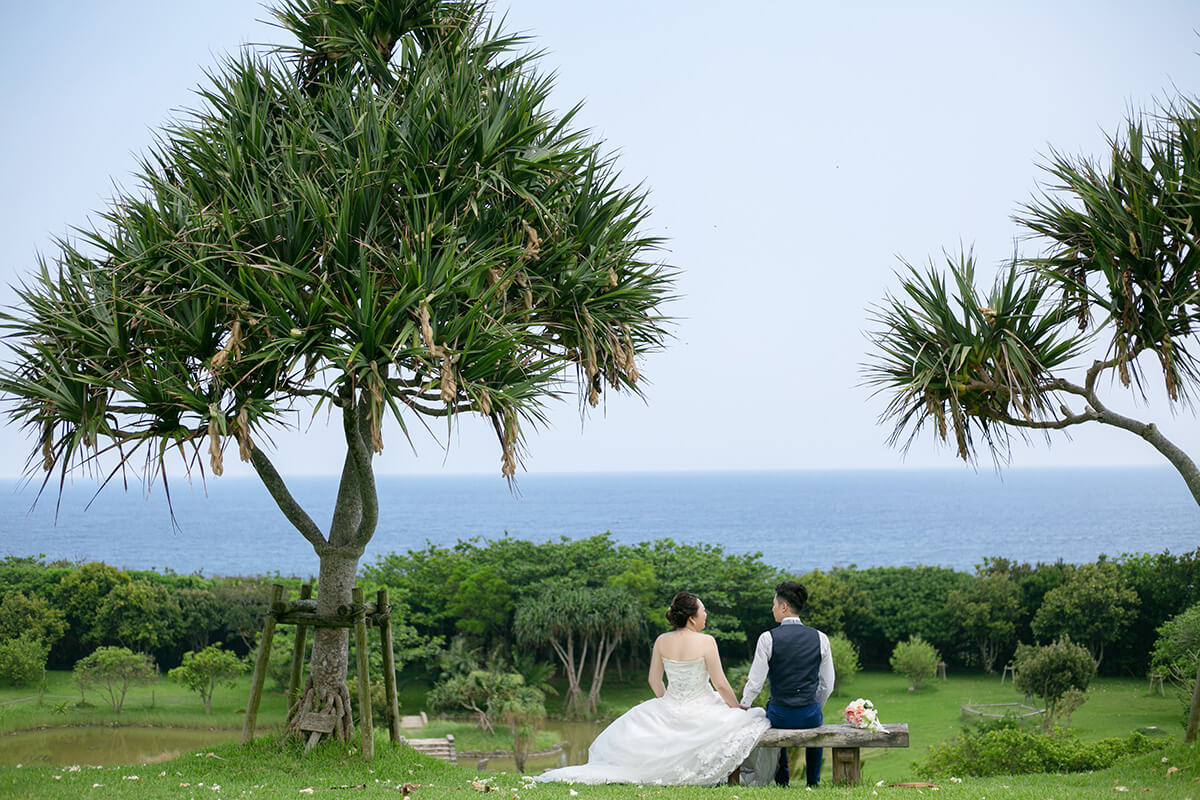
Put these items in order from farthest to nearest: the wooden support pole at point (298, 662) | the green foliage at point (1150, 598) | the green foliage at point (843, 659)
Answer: the green foliage at point (843, 659) → the green foliage at point (1150, 598) → the wooden support pole at point (298, 662)

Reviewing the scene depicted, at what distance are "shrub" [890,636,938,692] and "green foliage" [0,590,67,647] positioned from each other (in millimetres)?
23602

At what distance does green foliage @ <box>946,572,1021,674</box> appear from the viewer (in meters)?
29.0

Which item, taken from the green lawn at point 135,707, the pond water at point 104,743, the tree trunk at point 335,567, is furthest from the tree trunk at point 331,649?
the green lawn at point 135,707

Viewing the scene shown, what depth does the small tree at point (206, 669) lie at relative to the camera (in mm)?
22359

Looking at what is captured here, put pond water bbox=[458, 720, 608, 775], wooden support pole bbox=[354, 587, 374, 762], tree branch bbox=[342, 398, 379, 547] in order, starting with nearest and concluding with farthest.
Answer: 1. tree branch bbox=[342, 398, 379, 547]
2. wooden support pole bbox=[354, 587, 374, 762]
3. pond water bbox=[458, 720, 608, 775]

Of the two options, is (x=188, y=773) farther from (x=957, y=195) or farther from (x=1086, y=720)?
(x=957, y=195)

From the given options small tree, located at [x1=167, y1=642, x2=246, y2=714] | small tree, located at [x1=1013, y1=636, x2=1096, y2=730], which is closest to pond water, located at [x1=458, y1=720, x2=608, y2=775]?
small tree, located at [x1=167, y1=642, x2=246, y2=714]

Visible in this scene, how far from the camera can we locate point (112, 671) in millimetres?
21844

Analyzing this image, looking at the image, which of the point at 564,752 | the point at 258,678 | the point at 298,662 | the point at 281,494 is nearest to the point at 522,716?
the point at 564,752

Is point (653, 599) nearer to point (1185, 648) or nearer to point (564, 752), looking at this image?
point (564, 752)

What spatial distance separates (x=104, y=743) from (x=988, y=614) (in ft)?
82.8

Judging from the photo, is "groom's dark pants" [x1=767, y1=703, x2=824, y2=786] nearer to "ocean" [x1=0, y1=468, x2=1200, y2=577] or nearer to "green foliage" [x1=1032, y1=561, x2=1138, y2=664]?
"green foliage" [x1=1032, y1=561, x2=1138, y2=664]

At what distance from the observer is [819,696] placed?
20.2ft

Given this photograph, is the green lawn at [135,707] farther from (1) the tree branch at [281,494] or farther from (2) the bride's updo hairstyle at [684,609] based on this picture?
(2) the bride's updo hairstyle at [684,609]
